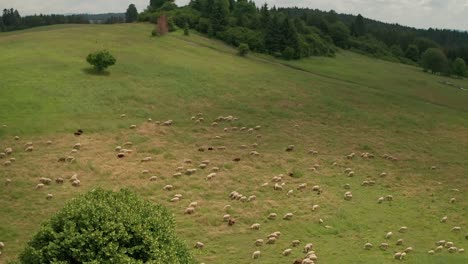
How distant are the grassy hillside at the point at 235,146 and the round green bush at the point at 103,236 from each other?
22.3 feet

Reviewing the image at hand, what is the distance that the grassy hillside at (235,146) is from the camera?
2317 cm

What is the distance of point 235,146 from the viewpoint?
35.2m

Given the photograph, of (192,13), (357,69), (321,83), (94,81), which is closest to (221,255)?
(94,81)

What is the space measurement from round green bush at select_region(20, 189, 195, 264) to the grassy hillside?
6.81 meters

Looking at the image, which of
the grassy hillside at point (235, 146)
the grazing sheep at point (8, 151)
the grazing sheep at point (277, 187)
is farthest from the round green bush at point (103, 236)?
the grazing sheep at point (8, 151)

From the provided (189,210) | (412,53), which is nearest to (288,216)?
(189,210)

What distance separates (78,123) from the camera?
36219mm

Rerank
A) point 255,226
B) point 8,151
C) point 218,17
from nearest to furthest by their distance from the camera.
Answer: point 255,226, point 8,151, point 218,17

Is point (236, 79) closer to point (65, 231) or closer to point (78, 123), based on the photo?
point (78, 123)

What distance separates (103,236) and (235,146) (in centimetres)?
2276

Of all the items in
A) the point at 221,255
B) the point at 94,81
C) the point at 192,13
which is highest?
the point at 192,13

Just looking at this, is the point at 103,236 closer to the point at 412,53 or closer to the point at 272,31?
the point at 272,31

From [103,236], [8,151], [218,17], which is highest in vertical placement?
[218,17]

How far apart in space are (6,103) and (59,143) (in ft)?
28.6
